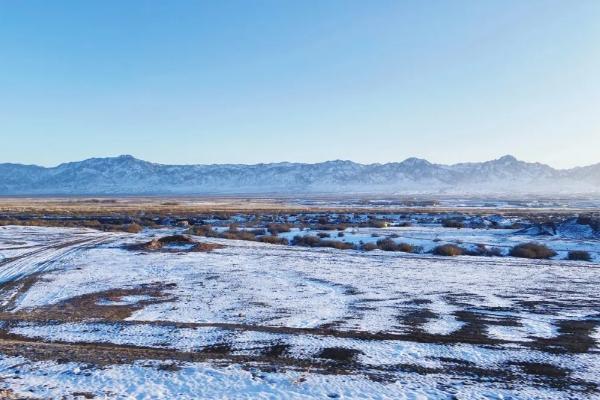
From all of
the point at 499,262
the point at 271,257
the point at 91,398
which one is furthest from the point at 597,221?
the point at 91,398

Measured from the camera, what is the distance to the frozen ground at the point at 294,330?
9.62m

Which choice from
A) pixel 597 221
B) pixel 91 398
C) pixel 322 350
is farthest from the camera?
pixel 597 221

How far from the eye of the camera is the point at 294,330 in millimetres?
13250

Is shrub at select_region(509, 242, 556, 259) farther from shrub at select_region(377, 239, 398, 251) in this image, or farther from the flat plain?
shrub at select_region(377, 239, 398, 251)

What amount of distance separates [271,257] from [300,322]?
1368 centimetres

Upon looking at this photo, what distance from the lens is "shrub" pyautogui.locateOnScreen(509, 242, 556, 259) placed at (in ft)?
101

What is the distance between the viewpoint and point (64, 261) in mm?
25328

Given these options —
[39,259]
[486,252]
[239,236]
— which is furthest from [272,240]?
[39,259]

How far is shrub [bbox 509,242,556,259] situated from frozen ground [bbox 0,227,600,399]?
553 cm

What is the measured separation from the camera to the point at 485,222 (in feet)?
176

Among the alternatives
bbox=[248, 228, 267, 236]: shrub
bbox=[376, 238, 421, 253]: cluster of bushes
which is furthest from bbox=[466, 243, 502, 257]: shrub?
bbox=[248, 228, 267, 236]: shrub

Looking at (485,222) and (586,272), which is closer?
(586,272)

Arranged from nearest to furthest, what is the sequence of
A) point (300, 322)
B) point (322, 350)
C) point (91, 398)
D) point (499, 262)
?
point (91, 398) < point (322, 350) < point (300, 322) < point (499, 262)

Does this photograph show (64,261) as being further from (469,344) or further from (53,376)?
(469,344)
